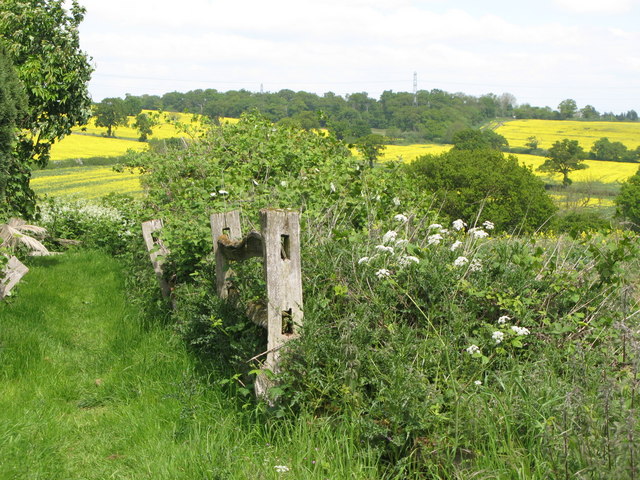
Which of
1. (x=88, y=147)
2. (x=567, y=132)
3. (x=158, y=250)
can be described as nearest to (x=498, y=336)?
(x=158, y=250)

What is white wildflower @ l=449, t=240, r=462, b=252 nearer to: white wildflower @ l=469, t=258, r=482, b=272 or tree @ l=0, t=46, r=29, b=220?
white wildflower @ l=469, t=258, r=482, b=272

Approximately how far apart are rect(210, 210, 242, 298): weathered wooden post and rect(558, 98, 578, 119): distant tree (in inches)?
5693

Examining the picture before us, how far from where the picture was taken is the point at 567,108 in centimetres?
13812

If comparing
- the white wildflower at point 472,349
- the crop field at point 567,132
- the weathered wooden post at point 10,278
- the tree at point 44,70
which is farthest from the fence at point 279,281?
the crop field at point 567,132

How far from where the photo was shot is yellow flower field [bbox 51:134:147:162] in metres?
45.7

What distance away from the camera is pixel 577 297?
168 inches

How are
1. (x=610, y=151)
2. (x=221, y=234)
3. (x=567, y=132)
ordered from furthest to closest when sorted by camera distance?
(x=567, y=132), (x=610, y=151), (x=221, y=234)

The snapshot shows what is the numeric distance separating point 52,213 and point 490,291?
12473 millimetres

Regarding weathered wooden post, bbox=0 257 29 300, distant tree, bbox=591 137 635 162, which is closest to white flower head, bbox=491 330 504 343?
weathered wooden post, bbox=0 257 29 300

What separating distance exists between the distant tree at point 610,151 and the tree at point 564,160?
7.20m

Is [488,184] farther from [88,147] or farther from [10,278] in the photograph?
[10,278]

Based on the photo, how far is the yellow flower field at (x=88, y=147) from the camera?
4572cm

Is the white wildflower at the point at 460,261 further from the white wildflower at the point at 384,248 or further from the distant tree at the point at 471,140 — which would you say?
the distant tree at the point at 471,140

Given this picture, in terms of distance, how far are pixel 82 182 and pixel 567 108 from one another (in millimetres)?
124951
